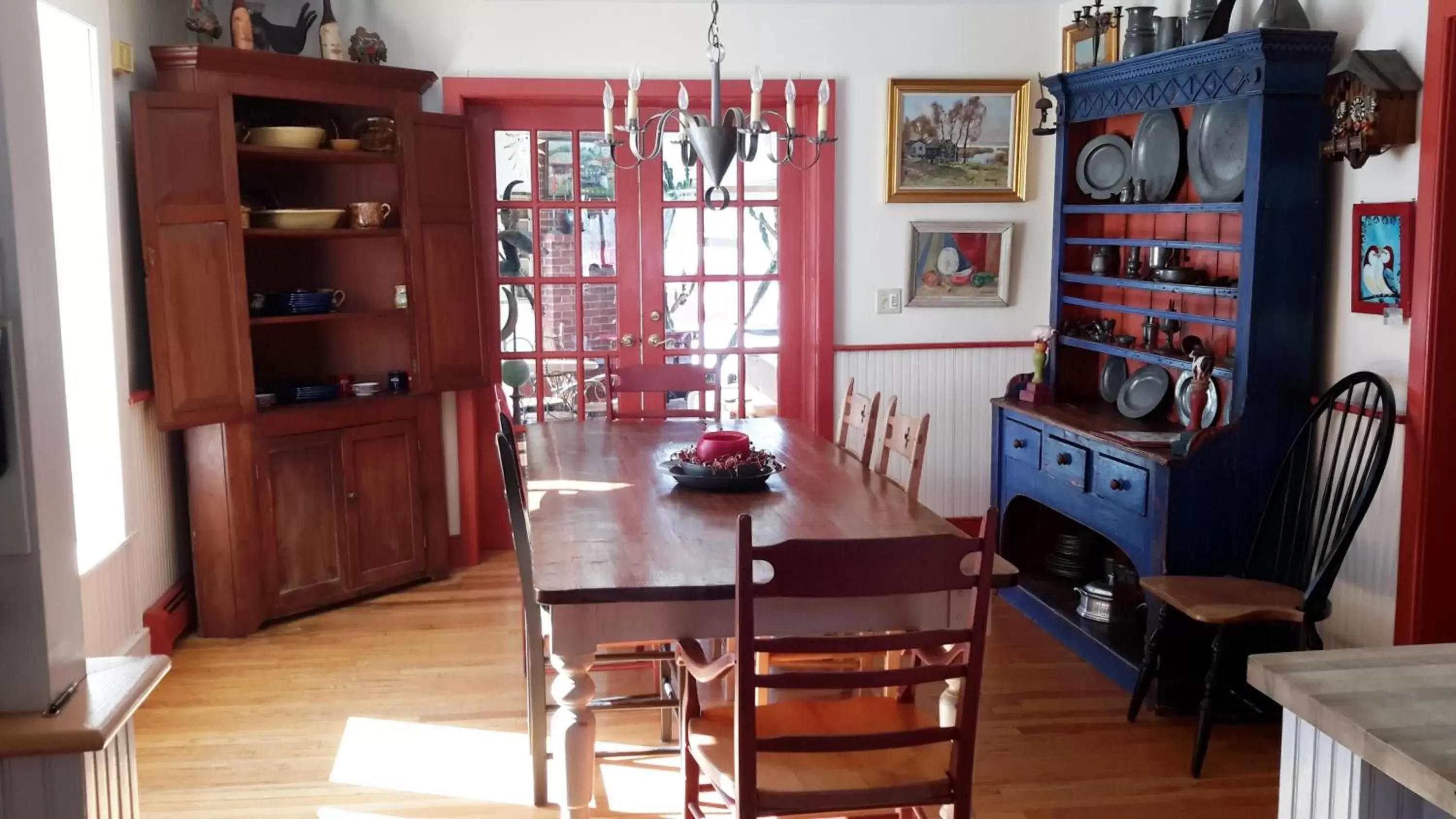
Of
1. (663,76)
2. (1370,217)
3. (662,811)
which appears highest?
(663,76)

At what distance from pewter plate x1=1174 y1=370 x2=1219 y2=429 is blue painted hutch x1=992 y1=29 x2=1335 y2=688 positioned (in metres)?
0.05

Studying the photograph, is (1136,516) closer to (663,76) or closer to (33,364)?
(663,76)

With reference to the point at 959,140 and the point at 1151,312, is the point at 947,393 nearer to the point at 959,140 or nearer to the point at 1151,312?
the point at 959,140

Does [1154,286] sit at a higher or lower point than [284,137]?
lower

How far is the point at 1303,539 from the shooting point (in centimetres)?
367

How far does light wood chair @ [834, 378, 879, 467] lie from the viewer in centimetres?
370

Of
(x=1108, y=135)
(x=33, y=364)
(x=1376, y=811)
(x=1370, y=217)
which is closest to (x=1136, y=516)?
(x=1370, y=217)

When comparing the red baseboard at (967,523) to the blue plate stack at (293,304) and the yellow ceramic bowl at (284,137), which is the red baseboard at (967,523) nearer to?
the blue plate stack at (293,304)

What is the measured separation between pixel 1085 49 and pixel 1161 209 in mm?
903

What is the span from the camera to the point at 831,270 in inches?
211

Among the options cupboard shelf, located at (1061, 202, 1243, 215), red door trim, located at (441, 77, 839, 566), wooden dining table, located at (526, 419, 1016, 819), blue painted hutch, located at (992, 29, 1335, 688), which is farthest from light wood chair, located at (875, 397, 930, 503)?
red door trim, located at (441, 77, 839, 566)

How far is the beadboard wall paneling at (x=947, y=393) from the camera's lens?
18.0ft

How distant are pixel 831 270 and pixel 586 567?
10.2 ft

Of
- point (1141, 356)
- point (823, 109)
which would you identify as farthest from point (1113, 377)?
point (823, 109)
